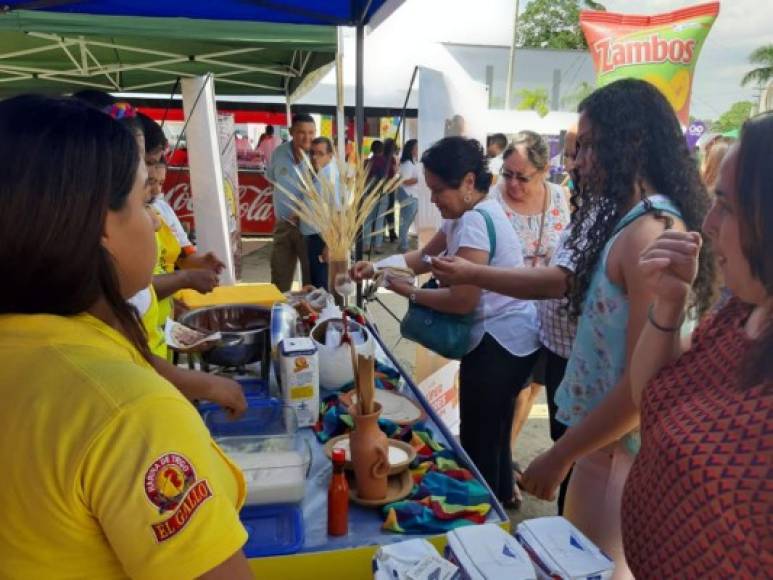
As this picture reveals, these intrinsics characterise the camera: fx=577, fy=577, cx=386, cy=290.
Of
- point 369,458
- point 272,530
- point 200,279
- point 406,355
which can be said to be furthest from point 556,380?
point 406,355

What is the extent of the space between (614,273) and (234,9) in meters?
3.45

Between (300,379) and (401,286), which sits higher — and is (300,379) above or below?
below

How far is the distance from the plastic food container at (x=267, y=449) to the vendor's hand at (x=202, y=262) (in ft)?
3.30

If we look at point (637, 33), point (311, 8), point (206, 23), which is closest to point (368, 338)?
point (311, 8)

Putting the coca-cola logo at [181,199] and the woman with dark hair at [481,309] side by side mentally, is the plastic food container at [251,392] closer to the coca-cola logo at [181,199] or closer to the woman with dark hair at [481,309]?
the woman with dark hair at [481,309]

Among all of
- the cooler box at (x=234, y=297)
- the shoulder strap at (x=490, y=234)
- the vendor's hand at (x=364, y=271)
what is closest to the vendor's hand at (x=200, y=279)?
the cooler box at (x=234, y=297)

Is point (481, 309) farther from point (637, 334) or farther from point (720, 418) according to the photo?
point (720, 418)

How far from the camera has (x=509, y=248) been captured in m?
2.31

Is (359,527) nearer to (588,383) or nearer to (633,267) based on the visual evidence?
(588,383)

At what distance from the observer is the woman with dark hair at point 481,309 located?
90.7 inches

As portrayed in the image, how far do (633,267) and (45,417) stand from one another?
3.97 ft

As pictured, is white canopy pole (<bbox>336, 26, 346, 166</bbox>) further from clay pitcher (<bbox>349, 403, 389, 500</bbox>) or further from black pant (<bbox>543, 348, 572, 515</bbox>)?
clay pitcher (<bbox>349, 403, 389, 500</bbox>)

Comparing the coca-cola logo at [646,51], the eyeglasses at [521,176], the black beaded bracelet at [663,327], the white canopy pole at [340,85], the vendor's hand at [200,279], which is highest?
the coca-cola logo at [646,51]

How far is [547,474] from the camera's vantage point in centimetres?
149
